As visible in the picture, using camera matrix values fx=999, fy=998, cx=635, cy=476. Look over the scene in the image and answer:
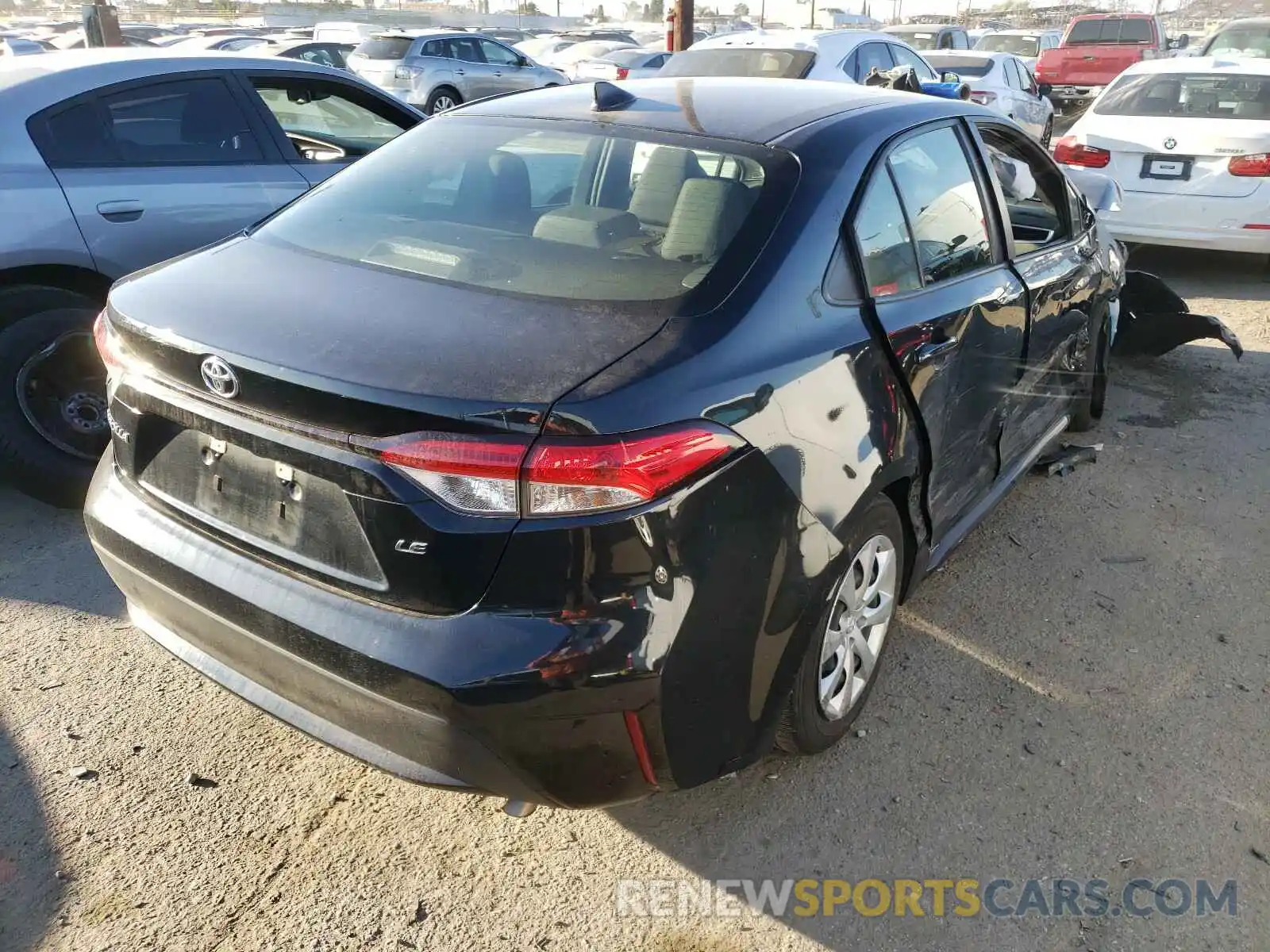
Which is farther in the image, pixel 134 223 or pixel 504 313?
pixel 134 223

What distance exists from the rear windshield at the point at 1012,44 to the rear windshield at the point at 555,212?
22.4m

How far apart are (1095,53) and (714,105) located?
2019 centimetres

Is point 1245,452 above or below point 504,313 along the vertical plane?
below

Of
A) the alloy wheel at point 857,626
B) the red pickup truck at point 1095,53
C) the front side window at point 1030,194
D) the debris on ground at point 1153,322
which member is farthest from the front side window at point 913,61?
the red pickup truck at point 1095,53

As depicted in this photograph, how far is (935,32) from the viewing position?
1758cm

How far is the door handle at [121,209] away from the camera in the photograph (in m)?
3.99

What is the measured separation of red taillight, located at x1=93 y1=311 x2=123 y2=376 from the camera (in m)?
2.34

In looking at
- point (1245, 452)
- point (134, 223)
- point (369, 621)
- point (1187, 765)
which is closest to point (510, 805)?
point (369, 621)

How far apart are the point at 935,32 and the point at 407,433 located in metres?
18.4

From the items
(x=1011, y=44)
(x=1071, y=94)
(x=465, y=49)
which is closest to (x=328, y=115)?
(x=465, y=49)

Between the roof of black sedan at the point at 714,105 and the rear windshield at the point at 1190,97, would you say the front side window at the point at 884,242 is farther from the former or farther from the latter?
the rear windshield at the point at 1190,97

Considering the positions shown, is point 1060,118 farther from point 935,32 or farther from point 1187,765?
point 1187,765

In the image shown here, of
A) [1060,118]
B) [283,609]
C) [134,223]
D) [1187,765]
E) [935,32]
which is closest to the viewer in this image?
[283,609]

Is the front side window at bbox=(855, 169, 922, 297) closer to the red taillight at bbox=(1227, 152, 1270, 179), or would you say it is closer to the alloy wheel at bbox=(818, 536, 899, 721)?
the alloy wheel at bbox=(818, 536, 899, 721)
